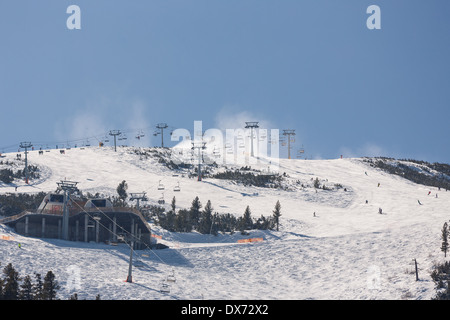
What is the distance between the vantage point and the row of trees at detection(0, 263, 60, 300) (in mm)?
41062

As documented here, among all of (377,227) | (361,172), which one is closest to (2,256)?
(377,227)

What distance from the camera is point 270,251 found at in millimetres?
69125

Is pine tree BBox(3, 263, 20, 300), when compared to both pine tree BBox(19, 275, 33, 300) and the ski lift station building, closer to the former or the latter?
pine tree BBox(19, 275, 33, 300)

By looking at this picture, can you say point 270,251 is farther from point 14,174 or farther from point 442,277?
point 14,174

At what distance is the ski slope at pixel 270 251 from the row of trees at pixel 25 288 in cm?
183

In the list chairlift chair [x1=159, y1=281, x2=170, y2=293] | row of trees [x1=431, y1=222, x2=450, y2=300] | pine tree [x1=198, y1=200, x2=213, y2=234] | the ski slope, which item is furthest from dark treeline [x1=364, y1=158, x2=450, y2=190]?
chairlift chair [x1=159, y1=281, x2=170, y2=293]

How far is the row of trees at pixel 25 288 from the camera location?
41.1 m

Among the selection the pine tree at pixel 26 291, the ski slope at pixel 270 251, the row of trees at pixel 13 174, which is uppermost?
the row of trees at pixel 13 174

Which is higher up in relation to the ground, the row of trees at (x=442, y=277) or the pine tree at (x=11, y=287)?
the pine tree at (x=11, y=287)

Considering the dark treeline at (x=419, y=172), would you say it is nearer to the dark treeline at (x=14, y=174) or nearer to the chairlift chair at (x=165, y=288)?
the dark treeline at (x=14, y=174)

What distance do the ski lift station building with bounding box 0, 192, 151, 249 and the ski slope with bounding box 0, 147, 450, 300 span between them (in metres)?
2.24

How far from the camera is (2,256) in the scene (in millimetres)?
51750

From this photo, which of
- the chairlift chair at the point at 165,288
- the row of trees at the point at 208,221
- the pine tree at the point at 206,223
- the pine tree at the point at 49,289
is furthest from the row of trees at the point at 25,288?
the pine tree at the point at 206,223
